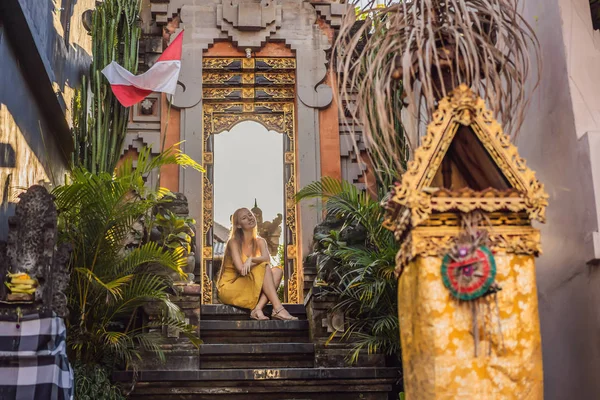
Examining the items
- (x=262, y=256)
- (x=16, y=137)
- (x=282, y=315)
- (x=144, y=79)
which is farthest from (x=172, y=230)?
(x=144, y=79)

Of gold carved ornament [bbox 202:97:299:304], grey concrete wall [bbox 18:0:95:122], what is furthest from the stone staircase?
gold carved ornament [bbox 202:97:299:304]

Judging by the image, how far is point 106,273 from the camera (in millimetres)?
8938

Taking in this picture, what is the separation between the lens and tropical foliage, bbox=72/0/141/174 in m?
10.8

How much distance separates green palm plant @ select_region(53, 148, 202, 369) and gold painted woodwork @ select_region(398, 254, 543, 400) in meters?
4.14

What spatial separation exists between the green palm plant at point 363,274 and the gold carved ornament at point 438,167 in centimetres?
377

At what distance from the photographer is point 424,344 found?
16.6 ft

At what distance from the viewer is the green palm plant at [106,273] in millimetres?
8695

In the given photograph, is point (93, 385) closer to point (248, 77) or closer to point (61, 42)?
point (61, 42)

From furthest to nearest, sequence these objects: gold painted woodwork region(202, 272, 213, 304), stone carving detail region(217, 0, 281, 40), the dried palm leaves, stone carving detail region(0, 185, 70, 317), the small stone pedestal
Answer: stone carving detail region(217, 0, 281, 40) → gold painted woodwork region(202, 272, 213, 304) → the small stone pedestal → stone carving detail region(0, 185, 70, 317) → the dried palm leaves

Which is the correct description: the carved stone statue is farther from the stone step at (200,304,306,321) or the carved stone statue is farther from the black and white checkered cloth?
the black and white checkered cloth

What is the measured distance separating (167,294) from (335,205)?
95.6 inches

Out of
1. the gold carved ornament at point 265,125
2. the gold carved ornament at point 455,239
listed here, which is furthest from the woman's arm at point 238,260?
the gold carved ornament at point 455,239

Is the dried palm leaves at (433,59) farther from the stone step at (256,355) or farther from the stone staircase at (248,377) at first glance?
the stone step at (256,355)

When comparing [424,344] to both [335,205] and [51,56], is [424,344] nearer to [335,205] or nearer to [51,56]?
[335,205]
